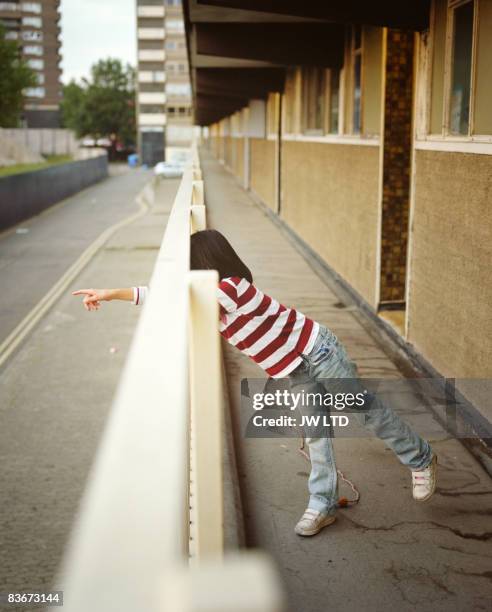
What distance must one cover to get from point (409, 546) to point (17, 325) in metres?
8.14

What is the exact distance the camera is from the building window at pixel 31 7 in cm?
11081

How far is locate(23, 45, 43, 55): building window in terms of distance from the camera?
11512 cm

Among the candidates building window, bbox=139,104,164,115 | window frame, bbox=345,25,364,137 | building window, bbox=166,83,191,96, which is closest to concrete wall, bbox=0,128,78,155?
building window, bbox=166,83,191,96

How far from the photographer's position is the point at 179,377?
1.47m

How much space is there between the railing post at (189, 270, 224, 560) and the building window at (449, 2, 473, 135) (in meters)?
4.06

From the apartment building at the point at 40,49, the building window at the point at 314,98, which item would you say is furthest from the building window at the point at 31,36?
the building window at the point at 314,98

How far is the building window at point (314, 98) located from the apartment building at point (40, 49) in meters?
94.3

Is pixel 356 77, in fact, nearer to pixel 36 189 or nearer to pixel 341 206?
pixel 341 206

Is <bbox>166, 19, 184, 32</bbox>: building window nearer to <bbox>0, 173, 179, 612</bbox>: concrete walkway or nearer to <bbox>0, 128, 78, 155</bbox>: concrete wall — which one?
<bbox>0, 128, 78, 155</bbox>: concrete wall

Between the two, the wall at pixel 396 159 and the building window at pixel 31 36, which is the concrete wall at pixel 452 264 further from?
the building window at pixel 31 36

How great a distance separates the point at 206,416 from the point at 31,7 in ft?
397

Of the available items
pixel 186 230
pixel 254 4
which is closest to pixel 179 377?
pixel 186 230

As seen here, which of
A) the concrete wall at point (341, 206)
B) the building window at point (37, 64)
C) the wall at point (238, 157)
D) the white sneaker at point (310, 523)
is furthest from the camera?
the building window at point (37, 64)

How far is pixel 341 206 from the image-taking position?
11.1 m
